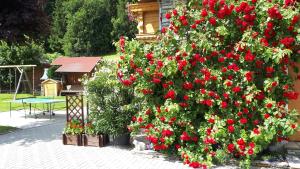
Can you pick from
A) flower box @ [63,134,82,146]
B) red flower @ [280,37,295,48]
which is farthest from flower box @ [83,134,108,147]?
red flower @ [280,37,295,48]

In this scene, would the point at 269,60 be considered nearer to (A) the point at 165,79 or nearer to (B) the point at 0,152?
(A) the point at 165,79

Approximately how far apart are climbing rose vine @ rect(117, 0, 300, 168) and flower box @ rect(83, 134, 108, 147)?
1720mm

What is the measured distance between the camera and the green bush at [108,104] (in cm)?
1014

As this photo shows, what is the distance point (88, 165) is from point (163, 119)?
2094 millimetres

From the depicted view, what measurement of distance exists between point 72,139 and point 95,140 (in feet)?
2.60

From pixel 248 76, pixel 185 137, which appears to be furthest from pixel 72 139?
pixel 248 76

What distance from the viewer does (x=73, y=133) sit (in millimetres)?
10797

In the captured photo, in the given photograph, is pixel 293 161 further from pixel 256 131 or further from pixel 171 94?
pixel 171 94

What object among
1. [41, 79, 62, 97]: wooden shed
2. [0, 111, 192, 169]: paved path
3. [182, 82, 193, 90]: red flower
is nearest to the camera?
[182, 82, 193, 90]: red flower

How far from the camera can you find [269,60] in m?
8.10

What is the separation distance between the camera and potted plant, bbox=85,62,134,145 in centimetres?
1015

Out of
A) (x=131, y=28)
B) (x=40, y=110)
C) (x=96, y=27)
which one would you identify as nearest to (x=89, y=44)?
(x=96, y=27)

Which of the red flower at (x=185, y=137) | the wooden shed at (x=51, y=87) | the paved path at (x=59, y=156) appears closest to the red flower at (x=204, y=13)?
the red flower at (x=185, y=137)

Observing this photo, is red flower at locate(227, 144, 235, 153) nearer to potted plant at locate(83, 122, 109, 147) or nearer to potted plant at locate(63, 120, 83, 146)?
potted plant at locate(83, 122, 109, 147)
